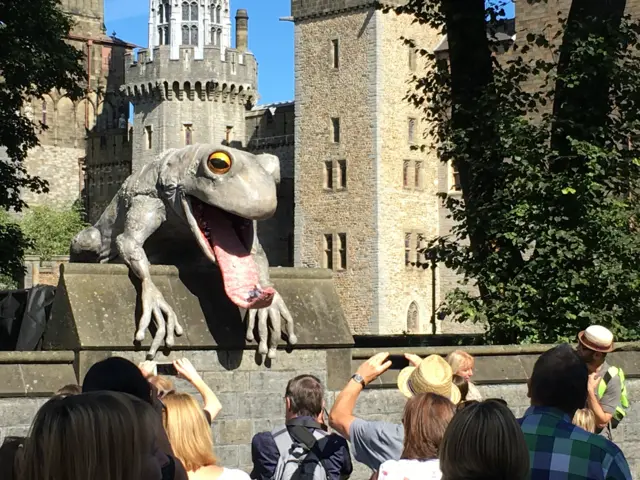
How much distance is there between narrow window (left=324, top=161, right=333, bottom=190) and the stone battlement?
16.4 metres

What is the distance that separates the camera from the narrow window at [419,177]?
5619 centimetres

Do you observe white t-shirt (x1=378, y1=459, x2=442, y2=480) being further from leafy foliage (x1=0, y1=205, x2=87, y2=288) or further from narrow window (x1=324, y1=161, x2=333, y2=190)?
leafy foliage (x1=0, y1=205, x2=87, y2=288)

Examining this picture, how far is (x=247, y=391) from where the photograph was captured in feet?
28.7

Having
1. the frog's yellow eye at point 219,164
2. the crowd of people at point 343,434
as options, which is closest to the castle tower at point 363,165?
the frog's yellow eye at point 219,164

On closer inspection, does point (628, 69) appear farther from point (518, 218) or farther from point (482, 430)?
point (482, 430)

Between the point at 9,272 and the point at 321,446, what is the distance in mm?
15461

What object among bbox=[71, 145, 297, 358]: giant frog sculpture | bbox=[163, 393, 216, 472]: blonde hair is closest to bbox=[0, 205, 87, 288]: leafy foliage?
bbox=[71, 145, 297, 358]: giant frog sculpture

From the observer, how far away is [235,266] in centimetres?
874

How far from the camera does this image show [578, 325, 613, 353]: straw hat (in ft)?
24.3

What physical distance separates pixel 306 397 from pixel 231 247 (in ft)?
9.00

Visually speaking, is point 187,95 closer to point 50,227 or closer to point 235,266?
point 50,227

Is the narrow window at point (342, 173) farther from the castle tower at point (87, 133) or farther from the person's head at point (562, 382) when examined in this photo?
the person's head at point (562, 382)

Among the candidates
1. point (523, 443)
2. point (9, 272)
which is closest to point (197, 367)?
point (523, 443)

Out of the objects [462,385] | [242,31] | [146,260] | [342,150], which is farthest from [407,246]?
[462,385]
